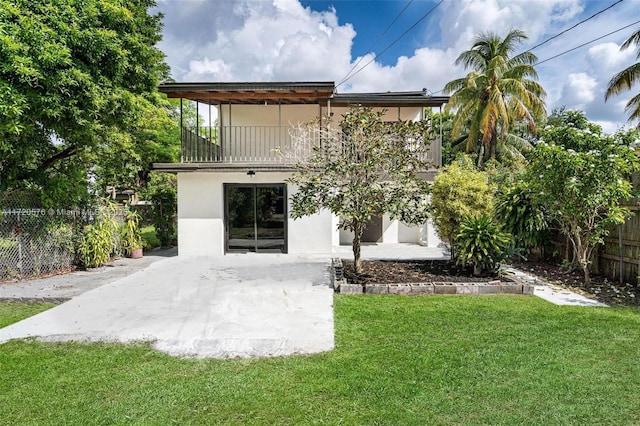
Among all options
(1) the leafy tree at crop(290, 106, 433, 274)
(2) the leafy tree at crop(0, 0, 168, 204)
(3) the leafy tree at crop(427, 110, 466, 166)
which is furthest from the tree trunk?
(3) the leafy tree at crop(427, 110, 466, 166)

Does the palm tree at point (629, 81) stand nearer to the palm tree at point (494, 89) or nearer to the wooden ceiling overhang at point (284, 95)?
the palm tree at point (494, 89)

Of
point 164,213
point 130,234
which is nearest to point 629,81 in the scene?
point 164,213

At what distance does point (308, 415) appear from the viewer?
298 cm

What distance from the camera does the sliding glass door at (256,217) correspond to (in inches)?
479

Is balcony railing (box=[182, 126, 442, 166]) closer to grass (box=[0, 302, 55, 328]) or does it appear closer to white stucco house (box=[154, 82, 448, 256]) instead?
white stucco house (box=[154, 82, 448, 256])

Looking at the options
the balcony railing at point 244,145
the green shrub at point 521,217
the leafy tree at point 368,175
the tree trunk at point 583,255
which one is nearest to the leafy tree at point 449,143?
the balcony railing at point 244,145

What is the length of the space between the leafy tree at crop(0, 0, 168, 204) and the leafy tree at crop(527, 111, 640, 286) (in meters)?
8.68

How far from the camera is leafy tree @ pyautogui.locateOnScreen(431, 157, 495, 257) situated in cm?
805

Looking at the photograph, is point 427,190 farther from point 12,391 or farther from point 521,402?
point 12,391

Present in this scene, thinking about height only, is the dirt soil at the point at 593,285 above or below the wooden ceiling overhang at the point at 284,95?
below

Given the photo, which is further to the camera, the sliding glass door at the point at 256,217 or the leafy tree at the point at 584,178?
the sliding glass door at the point at 256,217

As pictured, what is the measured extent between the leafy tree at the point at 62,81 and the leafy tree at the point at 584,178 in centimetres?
868

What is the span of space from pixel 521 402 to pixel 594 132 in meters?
6.21

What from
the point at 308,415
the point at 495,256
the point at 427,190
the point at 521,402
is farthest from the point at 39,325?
the point at 495,256
